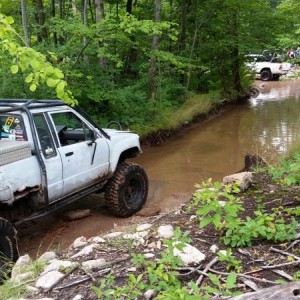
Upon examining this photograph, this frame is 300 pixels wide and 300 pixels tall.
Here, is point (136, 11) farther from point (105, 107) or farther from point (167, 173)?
point (167, 173)

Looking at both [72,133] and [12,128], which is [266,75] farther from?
[12,128]

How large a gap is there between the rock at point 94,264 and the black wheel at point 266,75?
27.7m

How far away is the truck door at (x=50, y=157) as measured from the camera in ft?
16.9

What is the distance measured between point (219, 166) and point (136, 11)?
9.26 metres

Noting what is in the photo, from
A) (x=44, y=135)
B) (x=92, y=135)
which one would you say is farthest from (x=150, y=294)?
(x=92, y=135)

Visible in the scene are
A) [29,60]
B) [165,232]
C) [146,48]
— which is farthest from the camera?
[146,48]

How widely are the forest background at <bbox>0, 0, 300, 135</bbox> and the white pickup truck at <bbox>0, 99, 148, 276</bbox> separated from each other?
1607 mm

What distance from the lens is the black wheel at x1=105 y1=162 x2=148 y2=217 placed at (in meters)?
6.36

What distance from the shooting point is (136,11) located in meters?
16.5

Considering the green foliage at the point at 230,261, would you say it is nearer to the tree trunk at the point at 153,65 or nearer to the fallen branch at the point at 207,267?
the fallen branch at the point at 207,267

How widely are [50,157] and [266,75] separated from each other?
26.5 m

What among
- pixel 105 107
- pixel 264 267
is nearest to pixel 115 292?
pixel 264 267

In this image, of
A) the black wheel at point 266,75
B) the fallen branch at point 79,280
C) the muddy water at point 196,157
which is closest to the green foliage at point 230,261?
the fallen branch at point 79,280

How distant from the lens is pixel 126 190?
22.1 ft
